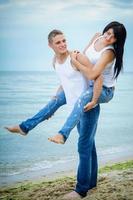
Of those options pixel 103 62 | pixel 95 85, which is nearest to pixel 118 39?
pixel 103 62

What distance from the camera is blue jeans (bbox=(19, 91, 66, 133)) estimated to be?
2.82 m

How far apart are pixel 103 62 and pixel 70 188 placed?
0.98 meters

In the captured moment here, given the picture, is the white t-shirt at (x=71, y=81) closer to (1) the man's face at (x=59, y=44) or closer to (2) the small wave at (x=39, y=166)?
(1) the man's face at (x=59, y=44)

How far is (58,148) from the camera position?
11.5 feet

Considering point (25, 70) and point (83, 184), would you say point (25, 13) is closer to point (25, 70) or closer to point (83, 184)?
point (25, 70)

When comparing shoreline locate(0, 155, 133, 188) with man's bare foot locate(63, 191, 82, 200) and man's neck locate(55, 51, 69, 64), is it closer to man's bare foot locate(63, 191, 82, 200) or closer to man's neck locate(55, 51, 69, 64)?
man's bare foot locate(63, 191, 82, 200)

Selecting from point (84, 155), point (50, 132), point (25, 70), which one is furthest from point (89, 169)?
point (25, 70)

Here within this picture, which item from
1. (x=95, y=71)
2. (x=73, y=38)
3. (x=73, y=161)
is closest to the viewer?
(x=95, y=71)

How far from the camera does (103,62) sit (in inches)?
104

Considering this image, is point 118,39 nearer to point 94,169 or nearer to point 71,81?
point 71,81

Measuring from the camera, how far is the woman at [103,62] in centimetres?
264

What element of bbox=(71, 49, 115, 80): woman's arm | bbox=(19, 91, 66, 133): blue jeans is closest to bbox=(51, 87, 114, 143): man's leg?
bbox=(71, 49, 115, 80): woman's arm

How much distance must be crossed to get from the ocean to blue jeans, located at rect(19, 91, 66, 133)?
0.17m

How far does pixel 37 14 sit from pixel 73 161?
3.98 feet
